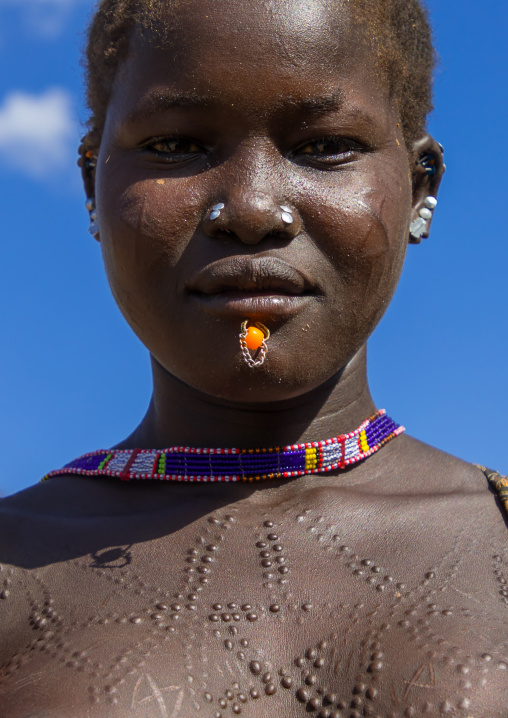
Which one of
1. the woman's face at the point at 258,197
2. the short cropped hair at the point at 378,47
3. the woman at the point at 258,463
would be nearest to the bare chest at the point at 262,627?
the woman at the point at 258,463

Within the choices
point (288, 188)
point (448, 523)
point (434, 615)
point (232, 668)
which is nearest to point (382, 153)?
point (288, 188)

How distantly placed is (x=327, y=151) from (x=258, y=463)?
36.5 inches

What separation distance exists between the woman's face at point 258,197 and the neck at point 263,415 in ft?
0.82

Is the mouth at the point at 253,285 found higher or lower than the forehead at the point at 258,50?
lower

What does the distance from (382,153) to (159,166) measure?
0.63 metres

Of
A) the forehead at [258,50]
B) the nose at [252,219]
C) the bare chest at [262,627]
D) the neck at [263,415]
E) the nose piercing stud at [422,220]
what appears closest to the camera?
the bare chest at [262,627]

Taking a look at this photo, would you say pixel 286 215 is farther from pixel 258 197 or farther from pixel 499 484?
pixel 499 484

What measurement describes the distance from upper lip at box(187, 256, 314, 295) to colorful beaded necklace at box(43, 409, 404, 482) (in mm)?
587

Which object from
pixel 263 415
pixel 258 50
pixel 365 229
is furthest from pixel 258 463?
pixel 258 50

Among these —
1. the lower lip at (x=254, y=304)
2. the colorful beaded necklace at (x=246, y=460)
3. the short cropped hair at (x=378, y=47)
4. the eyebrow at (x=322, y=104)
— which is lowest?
the colorful beaded necklace at (x=246, y=460)

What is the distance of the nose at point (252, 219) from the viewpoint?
2360mm

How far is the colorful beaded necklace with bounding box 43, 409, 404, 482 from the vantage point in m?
2.80

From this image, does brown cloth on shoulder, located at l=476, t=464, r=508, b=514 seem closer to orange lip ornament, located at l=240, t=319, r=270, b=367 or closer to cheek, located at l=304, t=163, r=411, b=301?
cheek, located at l=304, t=163, r=411, b=301

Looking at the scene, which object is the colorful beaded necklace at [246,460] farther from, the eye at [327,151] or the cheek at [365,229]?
the eye at [327,151]
